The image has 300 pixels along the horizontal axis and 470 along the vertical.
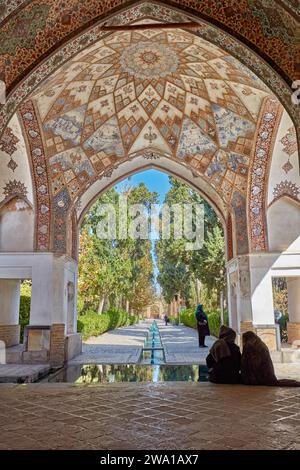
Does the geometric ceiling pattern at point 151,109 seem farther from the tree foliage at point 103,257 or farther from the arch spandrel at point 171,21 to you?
the tree foliage at point 103,257

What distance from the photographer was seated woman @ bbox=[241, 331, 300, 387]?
5105 mm

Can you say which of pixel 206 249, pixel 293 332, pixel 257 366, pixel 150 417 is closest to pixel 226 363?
pixel 257 366

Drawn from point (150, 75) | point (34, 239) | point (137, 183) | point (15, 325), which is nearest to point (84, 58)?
point (150, 75)

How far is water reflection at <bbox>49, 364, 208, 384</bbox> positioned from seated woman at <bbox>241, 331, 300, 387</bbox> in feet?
5.54

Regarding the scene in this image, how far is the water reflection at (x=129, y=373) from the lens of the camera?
699 cm

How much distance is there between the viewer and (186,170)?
11344 millimetres

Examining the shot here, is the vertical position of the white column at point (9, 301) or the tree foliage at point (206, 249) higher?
the tree foliage at point (206, 249)

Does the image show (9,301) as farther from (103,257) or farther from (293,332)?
(293,332)

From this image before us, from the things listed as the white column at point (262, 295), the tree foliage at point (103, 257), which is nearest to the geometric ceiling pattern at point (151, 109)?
the white column at point (262, 295)

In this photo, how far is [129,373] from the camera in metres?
7.69

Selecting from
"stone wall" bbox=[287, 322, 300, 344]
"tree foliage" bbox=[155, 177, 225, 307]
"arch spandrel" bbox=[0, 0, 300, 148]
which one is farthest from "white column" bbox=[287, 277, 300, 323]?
"arch spandrel" bbox=[0, 0, 300, 148]

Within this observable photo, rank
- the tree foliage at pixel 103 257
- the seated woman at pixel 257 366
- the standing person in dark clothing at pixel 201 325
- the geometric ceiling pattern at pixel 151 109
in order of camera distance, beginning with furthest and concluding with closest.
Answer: the tree foliage at pixel 103 257
the standing person in dark clothing at pixel 201 325
the geometric ceiling pattern at pixel 151 109
the seated woman at pixel 257 366

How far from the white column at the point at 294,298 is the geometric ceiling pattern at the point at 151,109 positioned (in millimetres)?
3163

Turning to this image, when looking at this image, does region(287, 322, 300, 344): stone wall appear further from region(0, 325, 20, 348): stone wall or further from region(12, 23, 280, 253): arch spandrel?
region(0, 325, 20, 348): stone wall
